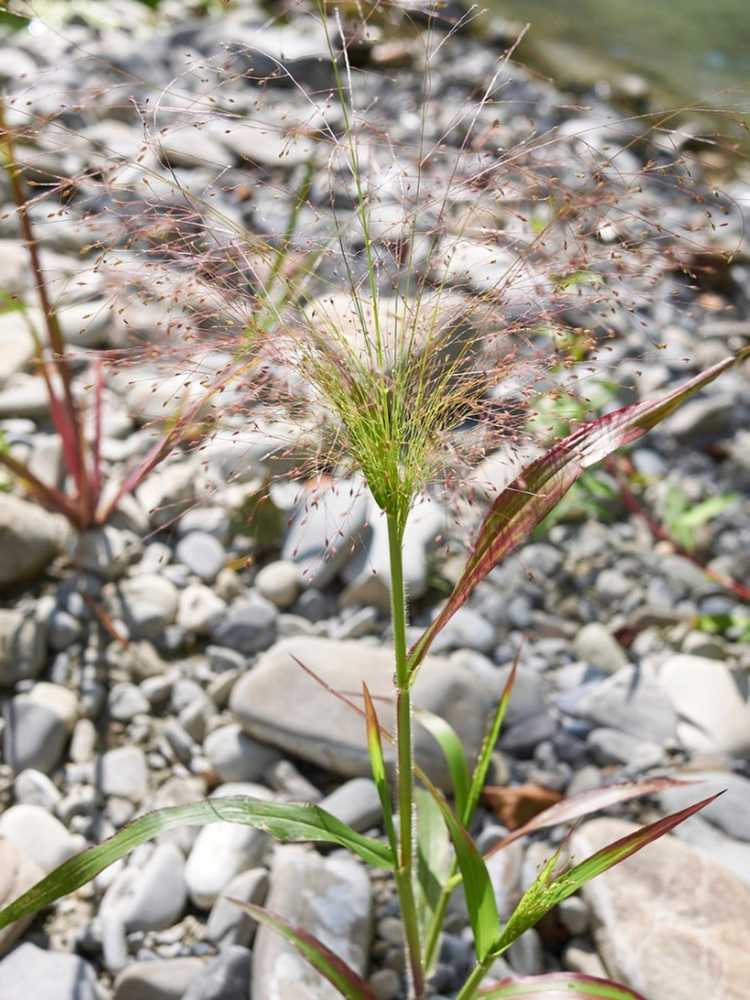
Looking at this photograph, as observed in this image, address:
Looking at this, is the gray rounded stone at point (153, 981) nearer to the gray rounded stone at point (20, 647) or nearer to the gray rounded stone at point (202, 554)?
the gray rounded stone at point (20, 647)

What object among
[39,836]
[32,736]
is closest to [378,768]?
[39,836]

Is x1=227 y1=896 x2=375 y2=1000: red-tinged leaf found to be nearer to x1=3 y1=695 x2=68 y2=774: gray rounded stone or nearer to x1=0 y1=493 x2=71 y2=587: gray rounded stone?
x1=3 y1=695 x2=68 y2=774: gray rounded stone

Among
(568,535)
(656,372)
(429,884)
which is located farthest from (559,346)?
Result: (656,372)

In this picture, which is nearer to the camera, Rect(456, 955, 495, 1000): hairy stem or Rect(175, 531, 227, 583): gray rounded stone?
Rect(456, 955, 495, 1000): hairy stem

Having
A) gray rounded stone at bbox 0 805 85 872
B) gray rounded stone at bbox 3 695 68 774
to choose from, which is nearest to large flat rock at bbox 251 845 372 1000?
gray rounded stone at bbox 0 805 85 872

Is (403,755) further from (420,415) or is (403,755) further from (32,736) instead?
(32,736)

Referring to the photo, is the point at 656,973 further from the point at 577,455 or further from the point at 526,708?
the point at 577,455

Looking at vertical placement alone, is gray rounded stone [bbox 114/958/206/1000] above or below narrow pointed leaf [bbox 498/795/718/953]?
below
